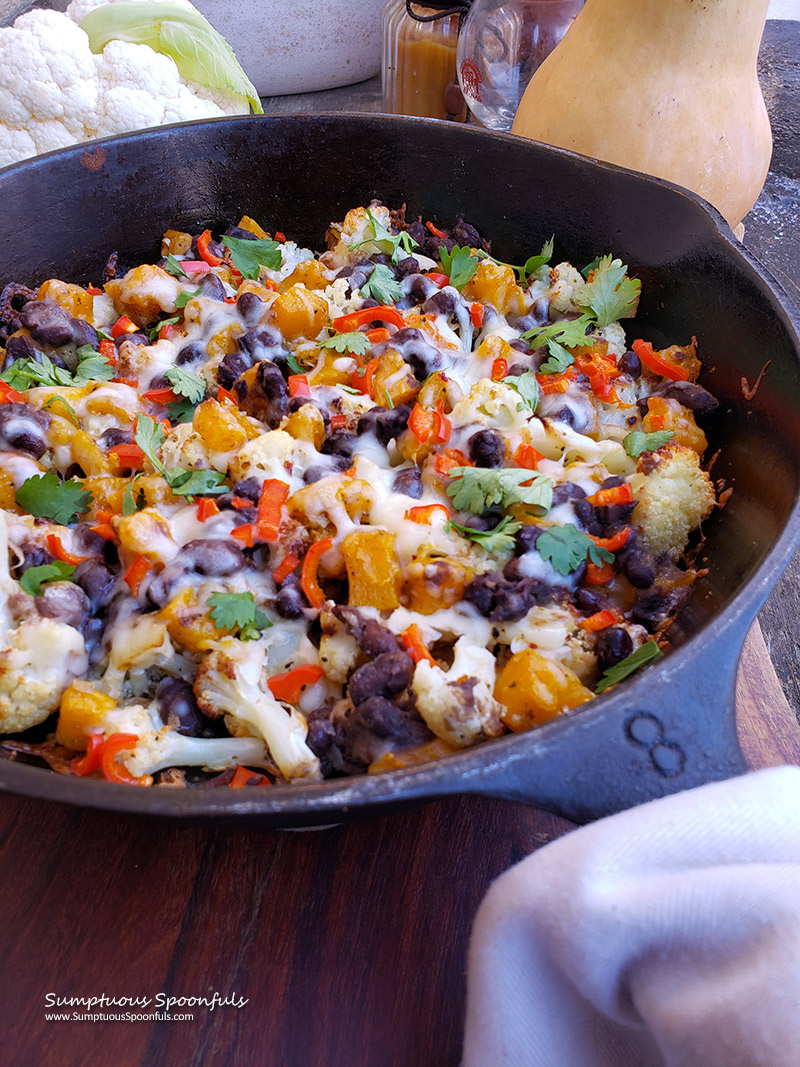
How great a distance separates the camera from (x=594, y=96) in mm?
2547

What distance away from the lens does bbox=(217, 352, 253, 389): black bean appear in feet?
6.68

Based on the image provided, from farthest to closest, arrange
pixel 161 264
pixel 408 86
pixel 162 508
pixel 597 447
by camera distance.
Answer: pixel 408 86, pixel 161 264, pixel 597 447, pixel 162 508

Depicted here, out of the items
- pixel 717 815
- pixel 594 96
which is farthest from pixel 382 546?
pixel 594 96

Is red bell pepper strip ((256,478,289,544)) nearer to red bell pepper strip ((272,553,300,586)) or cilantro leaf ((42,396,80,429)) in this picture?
red bell pepper strip ((272,553,300,586))

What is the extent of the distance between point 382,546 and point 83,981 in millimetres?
918

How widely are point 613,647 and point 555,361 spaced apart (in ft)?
2.97

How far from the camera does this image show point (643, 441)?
6.07 ft

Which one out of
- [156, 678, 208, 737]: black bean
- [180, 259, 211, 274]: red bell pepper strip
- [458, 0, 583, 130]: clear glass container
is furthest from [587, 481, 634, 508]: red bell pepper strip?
[458, 0, 583, 130]: clear glass container

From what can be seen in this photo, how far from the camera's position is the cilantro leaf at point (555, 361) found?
82.1 inches

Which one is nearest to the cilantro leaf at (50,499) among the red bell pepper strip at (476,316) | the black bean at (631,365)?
the red bell pepper strip at (476,316)

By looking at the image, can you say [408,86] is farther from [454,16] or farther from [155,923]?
[155,923]

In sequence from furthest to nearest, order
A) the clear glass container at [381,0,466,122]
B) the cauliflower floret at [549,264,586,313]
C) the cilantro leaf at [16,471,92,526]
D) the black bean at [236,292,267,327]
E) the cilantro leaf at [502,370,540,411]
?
the clear glass container at [381,0,466,122]
the cauliflower floret at [549,264,586,313]
the black bean at [236,292,267,327]
the cilantro leaf at [502,370,540,411]
the cilantro leaf at [16,471,92,526]

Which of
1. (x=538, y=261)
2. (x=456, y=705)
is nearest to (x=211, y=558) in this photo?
(x=456, y=705)

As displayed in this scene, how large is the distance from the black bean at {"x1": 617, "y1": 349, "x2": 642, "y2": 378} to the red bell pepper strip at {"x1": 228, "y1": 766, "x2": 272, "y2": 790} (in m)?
1.41
